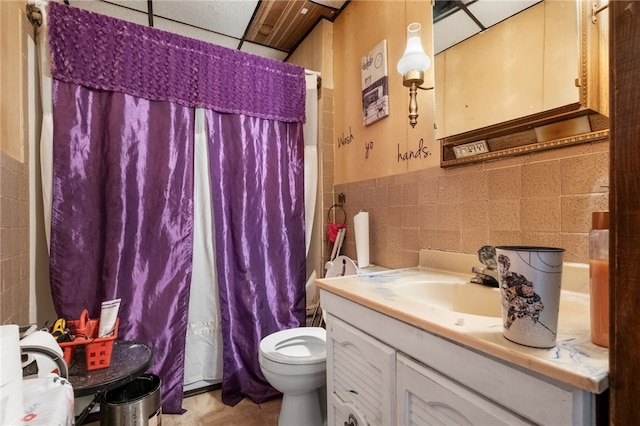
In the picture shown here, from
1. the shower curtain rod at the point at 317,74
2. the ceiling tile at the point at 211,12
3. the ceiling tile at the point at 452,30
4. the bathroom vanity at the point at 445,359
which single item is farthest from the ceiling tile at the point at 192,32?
the bathroom vanity at the point at 445,359

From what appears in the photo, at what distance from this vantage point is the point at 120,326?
151 cm

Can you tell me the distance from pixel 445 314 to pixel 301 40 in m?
2.19

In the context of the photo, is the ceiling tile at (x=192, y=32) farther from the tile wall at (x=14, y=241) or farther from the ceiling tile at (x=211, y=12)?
the tile wall at (x=14, y=241)

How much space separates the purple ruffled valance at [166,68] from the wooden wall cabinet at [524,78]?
1.01m

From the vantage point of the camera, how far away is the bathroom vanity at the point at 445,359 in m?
0.49

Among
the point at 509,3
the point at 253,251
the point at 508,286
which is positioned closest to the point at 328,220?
the point at 253,251

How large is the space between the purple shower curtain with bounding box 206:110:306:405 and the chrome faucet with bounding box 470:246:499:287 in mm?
1129

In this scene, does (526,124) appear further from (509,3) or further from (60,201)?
(60,201)

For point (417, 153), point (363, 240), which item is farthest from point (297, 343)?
point (417, 153)

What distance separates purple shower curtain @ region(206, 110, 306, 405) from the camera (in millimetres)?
1740

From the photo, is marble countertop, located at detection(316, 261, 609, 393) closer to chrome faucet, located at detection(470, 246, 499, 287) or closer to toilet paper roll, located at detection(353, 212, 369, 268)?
chrome faucet, located at detection(470, 246, 499, 287)

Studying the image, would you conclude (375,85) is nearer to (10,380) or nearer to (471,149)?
(471,149)

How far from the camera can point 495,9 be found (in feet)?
3.52

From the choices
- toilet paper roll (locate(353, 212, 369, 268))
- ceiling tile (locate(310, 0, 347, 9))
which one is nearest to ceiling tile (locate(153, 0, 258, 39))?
ceiling tile (locate(310, 0, 347, 9))
